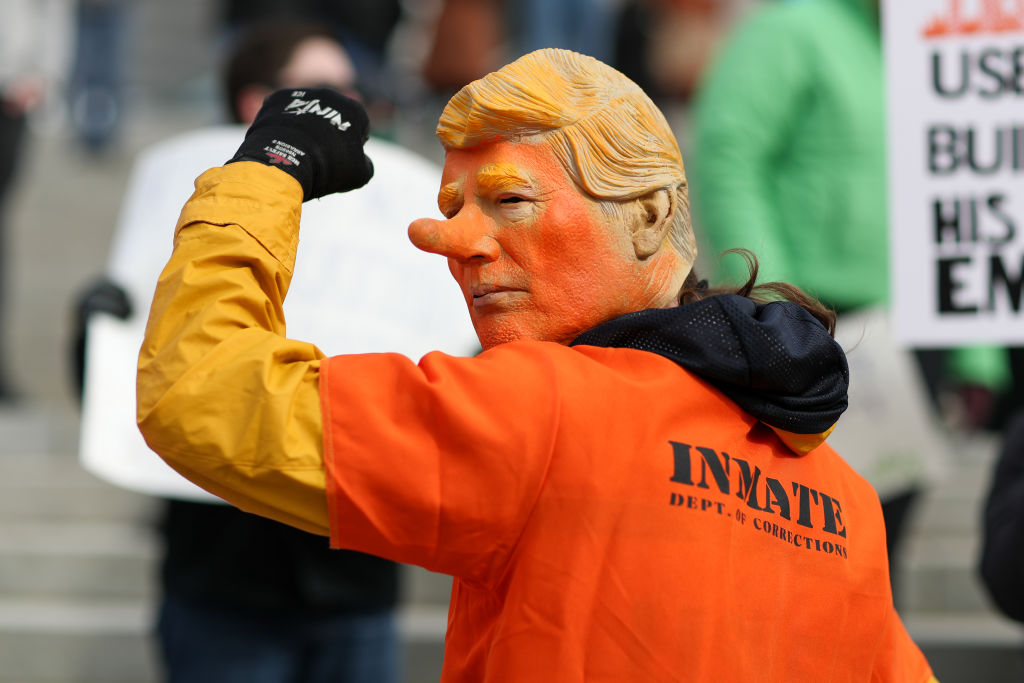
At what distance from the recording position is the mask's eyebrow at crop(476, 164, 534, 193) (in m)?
1.74

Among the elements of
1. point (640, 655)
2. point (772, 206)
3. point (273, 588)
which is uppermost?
point (772, 206)

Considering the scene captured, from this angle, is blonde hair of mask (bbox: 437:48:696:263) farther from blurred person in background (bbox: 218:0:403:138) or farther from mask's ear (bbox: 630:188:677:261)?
blurred person in background (bbox: 218:0:403:138)

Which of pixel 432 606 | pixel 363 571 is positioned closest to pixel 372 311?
pixel 363 571

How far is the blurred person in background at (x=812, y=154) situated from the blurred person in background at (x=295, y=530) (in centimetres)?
106

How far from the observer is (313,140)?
178 cm

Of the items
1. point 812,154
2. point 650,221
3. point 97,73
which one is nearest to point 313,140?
point 650,221

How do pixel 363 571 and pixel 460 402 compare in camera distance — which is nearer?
pixel 460 402

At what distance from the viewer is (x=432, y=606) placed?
518cm

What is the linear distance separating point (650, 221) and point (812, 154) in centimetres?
218

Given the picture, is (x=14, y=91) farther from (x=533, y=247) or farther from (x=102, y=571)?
(x=533, y=247)

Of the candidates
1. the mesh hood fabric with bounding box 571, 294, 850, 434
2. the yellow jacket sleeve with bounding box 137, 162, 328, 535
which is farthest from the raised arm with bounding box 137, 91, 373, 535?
the mesh hood fabric with bounding box 571, 294, 850, 434

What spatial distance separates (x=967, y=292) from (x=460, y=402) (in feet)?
6.30

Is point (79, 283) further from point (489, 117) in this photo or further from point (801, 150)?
point (489, 117)

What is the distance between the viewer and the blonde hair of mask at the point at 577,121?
1.73m
